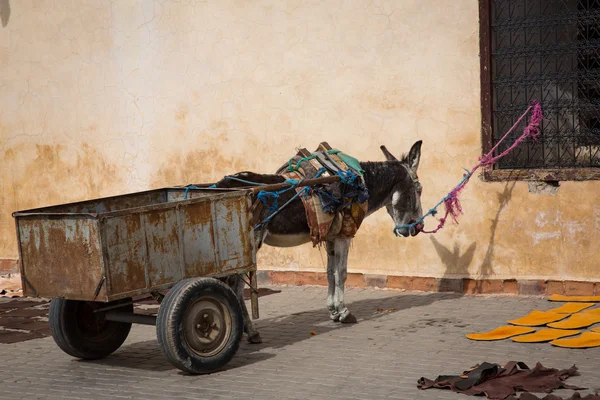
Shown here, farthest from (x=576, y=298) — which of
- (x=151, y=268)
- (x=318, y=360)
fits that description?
(x=151, y=268)

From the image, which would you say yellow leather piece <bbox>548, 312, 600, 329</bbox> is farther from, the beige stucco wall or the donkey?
the donkey

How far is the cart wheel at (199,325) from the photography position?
6902mm

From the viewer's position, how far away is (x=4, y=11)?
510 inches

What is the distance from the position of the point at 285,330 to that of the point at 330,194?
1362 millimetres

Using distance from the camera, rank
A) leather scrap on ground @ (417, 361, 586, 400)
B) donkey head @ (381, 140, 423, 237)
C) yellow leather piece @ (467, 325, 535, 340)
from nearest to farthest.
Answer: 1. leather scrap on ground @ (417, 361, 586, 400)
2. yellow leather piece @ (467, 325, 535, 340)
3. donkey head @ (381, 140, 423, 237)

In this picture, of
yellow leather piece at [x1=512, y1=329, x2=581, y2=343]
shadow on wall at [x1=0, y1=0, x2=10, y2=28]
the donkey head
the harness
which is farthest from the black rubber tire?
shadow on wall at [x1=0, y1=0, x2=10, y2=28]

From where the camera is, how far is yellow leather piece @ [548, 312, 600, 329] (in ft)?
26.8

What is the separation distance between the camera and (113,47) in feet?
39.8

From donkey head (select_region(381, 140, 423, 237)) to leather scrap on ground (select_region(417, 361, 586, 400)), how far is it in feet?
8.74

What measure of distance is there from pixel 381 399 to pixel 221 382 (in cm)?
127

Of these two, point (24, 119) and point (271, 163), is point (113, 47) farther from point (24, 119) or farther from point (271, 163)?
point (271, 163)

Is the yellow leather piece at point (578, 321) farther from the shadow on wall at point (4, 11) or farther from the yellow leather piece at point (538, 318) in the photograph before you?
the shadow on wall at point (4, 11)

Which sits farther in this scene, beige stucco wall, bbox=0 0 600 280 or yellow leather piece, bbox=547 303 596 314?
beige stucco wall, bbox=0 0 600 280

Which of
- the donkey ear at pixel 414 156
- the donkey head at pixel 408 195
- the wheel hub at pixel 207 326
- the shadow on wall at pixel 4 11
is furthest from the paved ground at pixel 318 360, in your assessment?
the shadow on wall at pixel 4 11
